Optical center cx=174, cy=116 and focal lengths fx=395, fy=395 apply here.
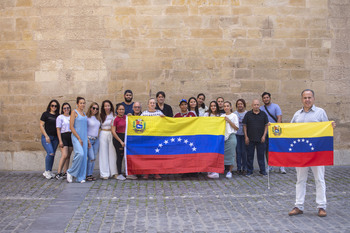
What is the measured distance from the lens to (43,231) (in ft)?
17.0

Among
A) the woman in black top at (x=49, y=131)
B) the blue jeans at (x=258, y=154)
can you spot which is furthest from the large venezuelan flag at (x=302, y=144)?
the woman in black top at (x=49, y=131)

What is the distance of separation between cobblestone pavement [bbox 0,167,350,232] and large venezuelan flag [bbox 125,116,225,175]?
0.34m

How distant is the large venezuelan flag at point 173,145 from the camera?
8930 millimetres

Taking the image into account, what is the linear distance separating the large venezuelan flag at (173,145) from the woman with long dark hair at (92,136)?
0.77 meters

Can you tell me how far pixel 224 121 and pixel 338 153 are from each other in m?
3.87

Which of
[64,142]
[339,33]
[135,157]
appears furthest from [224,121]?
[339,33]

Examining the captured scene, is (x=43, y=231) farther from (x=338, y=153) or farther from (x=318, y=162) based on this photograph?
(x=338, y=153)

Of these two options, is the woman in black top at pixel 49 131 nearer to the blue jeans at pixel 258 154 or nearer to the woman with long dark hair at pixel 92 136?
the woman with long dark hair at pixel 92 136

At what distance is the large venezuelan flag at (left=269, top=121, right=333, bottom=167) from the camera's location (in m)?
6.47

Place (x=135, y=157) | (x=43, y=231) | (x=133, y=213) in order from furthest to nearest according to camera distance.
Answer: (x=135, y=157) < (x=133, y=213) < (x=43, y=231)

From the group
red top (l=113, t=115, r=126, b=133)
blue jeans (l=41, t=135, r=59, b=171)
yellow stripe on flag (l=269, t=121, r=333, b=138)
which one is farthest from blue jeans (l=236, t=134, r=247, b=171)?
blue jeans (l=41, t=135, r=59, b=171)

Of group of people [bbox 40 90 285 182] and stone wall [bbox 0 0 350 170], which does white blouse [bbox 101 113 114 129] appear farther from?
stone wall [bbox 0 0 350 170]

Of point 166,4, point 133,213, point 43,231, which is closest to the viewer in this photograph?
point 43,231

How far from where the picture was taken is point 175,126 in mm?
9023
